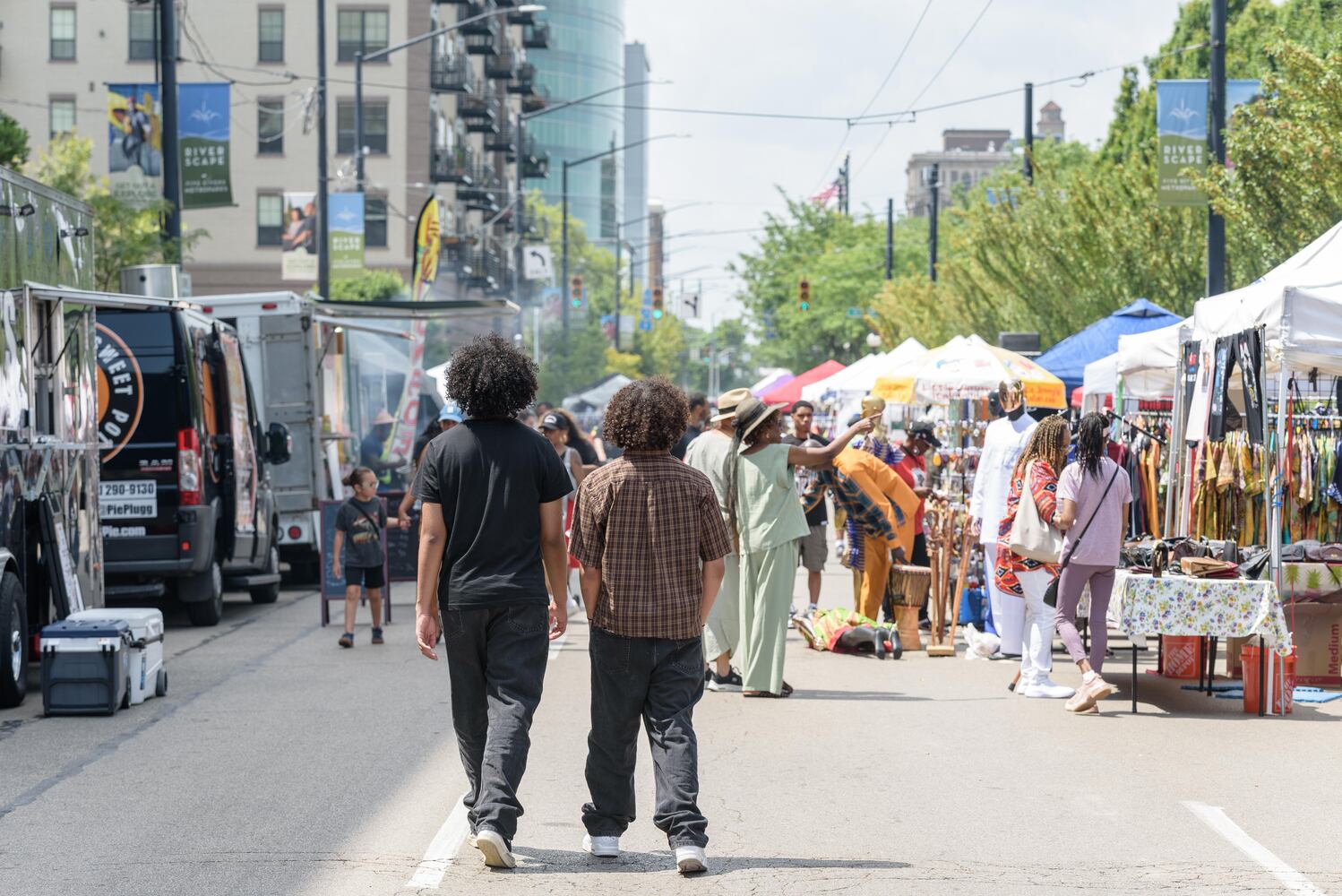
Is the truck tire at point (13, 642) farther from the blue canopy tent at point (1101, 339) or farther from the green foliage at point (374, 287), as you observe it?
the green foliage at point (374, 287)

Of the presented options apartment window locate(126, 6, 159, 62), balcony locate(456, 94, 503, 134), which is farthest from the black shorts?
balcony locate(456, 94, 503, 134)

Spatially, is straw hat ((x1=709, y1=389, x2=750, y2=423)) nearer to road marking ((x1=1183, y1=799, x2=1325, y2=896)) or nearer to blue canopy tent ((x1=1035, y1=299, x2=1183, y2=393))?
road marking ((x1=1183, y1=799, x2=1325, y2=896))

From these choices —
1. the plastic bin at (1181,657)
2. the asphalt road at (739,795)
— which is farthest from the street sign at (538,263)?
the plastic bin at (1181,657)

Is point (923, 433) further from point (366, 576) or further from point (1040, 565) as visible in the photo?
point (366, 576)

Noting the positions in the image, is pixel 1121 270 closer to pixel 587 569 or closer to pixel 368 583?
pixel 368 583

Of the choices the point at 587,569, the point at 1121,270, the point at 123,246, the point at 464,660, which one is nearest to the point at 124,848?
the point at 464,660

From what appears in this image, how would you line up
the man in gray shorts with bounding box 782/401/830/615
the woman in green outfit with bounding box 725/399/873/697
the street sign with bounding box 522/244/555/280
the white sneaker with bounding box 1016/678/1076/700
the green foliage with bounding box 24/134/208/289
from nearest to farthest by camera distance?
the woman in green outfit with bounding box 725/399/873/697 → the white sneaker with bounding box 1016/678/1076/700 → the man in gray shorts with bounding box 782/401/830/615 → the green foliage with bounding box 24/134/208/289 → the street sign with bounding box 522/244/555/280

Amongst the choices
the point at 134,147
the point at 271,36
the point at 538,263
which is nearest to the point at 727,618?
the point at 134,147

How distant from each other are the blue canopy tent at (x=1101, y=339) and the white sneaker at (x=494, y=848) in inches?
563

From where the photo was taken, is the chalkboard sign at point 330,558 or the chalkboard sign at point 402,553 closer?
the chalkboard sign at point 330,558

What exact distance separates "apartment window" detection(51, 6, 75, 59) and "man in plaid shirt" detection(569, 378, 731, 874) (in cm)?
5563

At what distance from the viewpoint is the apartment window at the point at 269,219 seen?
58281 millimetres

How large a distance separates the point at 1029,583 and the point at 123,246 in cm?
1616

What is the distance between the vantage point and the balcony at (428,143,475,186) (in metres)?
60.0
